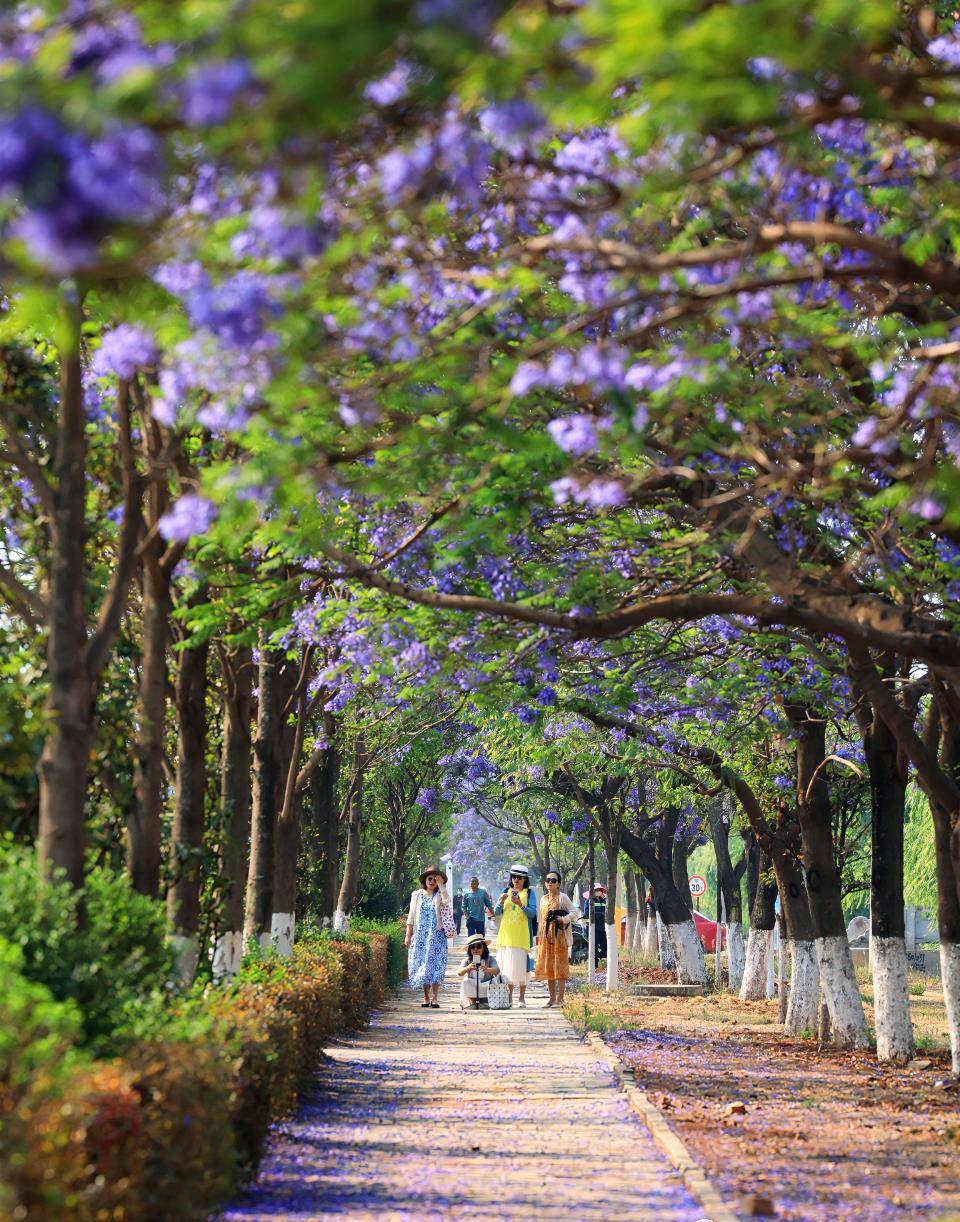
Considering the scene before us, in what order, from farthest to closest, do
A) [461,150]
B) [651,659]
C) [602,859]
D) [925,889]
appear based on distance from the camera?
[602,859]
[925,889]
[651,659]
[461,150]

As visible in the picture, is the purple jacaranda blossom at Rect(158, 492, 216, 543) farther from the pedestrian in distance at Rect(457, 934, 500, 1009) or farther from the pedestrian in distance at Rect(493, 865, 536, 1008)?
the pedestrian in distance at Rect(457, 934, 500, 1009)

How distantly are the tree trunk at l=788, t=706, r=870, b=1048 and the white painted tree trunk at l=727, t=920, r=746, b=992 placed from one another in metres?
13.9

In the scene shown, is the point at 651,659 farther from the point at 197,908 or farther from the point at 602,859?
the point at 602,859

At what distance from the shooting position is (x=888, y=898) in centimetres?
1675

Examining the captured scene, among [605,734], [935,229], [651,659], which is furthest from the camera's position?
[605,734]

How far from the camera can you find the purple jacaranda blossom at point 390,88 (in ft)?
16.9

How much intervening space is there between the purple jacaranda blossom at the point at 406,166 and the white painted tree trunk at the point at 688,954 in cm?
2818

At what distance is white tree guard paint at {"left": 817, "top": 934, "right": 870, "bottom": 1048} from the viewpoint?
18172mm

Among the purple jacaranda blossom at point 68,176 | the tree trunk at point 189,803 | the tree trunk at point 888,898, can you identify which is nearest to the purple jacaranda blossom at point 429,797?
the tree trunk at point 888,898

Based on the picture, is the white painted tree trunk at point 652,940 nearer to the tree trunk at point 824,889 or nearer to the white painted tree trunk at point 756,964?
the white painted tree trunk at point 756,964

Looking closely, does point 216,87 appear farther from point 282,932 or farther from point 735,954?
point 735,954

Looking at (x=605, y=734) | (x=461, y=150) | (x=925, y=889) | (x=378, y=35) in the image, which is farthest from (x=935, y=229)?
(x=925, y=889)

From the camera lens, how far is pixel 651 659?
15.3m

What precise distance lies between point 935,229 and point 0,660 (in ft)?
19.6
